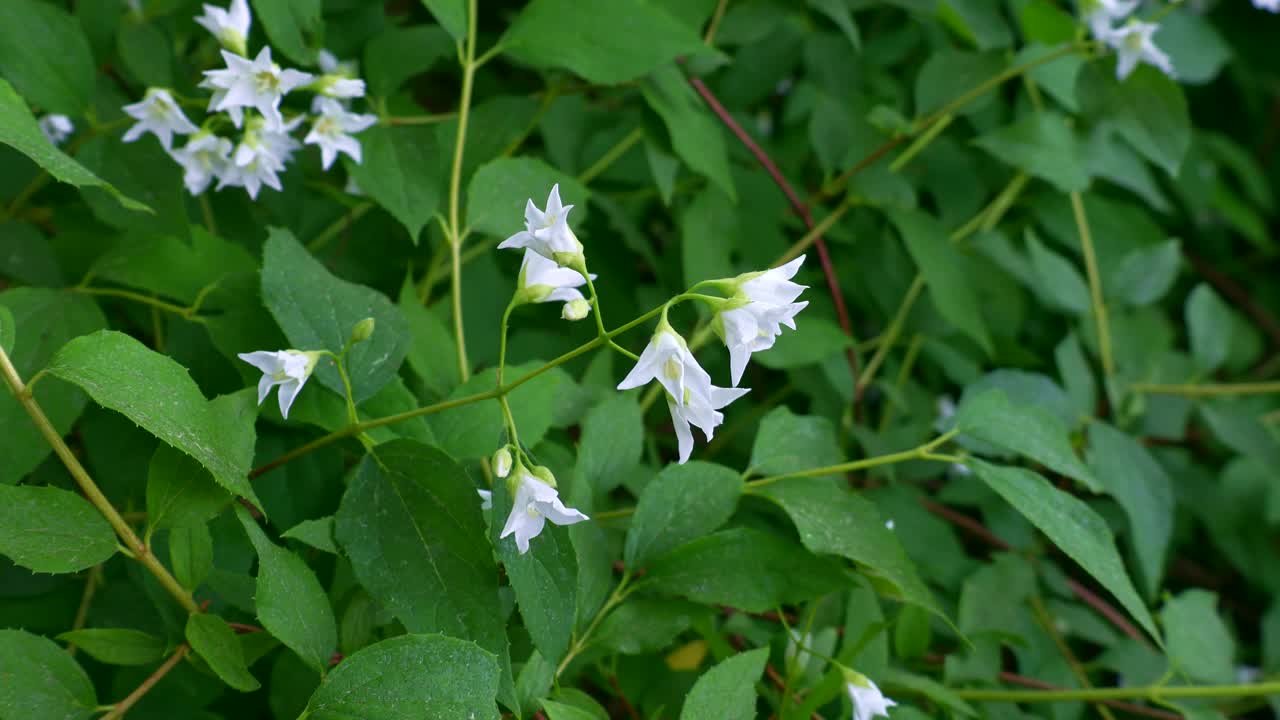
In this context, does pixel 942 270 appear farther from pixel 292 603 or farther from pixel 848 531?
pixel 292 603

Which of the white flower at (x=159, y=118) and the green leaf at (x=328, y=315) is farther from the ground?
the white flower at (x=159, y=118)

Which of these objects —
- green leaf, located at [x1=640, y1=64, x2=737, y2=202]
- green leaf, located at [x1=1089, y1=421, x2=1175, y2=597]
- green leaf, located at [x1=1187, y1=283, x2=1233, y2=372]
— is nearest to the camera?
green leaf, located at [x1=640, y1=64, x2=737, y2=202]

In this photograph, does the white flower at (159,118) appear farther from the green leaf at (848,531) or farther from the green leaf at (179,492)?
the green leaf at (848,531)

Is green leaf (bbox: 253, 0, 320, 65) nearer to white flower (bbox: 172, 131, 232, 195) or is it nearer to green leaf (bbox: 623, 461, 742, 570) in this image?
white flower (bbox: 172, 131, 232, 195)

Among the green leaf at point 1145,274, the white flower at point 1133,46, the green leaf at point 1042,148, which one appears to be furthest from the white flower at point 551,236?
the green leaf at point 1145,274

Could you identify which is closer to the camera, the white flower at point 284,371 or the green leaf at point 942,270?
the white flower at point 284,371

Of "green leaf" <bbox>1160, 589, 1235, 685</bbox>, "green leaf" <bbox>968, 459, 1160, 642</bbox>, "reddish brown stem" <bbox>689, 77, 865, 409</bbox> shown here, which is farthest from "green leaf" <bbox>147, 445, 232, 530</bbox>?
"green leaf" <bbox>1160, 589, 1235, 685</bbox>

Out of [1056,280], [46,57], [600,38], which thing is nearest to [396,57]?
[600,38]
